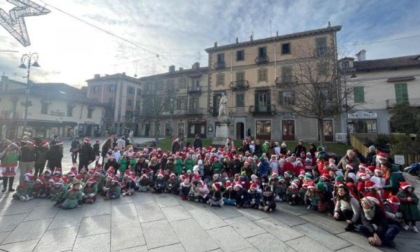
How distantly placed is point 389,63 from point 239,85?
17909 mm

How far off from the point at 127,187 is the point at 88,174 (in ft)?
5.26

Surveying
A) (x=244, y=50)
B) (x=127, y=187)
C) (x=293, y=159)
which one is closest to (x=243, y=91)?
(x=244, y=50)

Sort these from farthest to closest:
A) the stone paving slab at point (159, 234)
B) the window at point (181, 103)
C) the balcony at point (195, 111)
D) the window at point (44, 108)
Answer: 1. the window at point (181, 103)
2. the balcony at point (195, 111)
3. the window at point (44, 108)
4. the stone paving slab at point (159, 234)

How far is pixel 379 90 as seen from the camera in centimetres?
2372

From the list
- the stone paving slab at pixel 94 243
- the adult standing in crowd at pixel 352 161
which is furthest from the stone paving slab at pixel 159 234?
the adult standing in crowd at pixel 352 161

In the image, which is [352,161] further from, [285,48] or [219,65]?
[219,65]

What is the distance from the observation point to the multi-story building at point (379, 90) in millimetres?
22547

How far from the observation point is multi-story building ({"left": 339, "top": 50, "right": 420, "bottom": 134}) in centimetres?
2255

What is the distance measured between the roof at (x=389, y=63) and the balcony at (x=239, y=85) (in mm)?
13241

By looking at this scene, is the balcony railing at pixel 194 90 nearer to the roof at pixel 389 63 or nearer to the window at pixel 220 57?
the window at pixel 220 57

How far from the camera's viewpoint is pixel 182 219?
221 inches

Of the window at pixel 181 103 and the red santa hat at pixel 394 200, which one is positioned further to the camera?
the window at pixel 181 103

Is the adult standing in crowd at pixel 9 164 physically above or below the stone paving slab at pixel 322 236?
above

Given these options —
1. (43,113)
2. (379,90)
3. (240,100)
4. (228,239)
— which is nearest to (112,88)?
(43,113)
